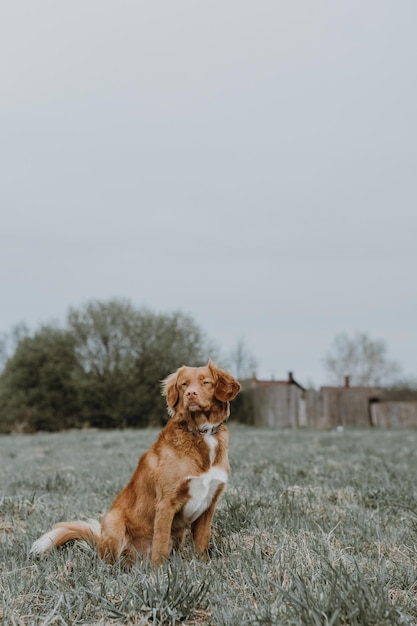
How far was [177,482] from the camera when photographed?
3771 millimetres

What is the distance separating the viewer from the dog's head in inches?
153

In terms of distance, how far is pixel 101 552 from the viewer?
3.90 metres

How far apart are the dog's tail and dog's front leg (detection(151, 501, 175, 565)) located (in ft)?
1.66

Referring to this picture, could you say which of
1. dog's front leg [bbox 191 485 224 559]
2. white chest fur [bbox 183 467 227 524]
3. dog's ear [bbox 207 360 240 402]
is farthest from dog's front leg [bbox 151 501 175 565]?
dog's ear [bbox 207 360 240 402]

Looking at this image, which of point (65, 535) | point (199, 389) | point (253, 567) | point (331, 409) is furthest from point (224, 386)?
point (331, 409)

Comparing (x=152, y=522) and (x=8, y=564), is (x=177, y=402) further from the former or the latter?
(x=8, y=564)

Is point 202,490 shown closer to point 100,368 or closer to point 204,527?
point 204,527

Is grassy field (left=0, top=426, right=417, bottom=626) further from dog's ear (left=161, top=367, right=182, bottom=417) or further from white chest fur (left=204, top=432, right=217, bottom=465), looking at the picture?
dog's ear (left=161, top=367, right=182, bottom=417)

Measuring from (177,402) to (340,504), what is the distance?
2.25m

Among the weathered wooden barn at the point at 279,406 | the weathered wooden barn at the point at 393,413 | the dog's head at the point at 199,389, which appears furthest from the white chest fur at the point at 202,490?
the weathered wooden barn at the point at 393,413

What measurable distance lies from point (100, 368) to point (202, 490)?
2490cm

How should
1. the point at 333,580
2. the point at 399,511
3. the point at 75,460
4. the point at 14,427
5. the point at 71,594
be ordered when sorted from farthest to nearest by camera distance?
the point at 14,427 → the point at 75,460 → the point at 399,511 → the point at 71,594 → the point at 333,580

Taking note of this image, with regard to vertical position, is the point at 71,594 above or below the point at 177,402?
below

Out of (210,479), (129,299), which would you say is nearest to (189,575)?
(210,479)
